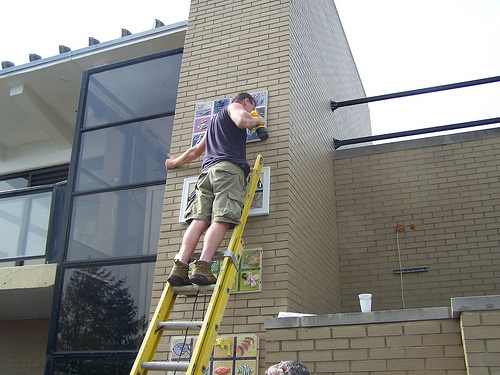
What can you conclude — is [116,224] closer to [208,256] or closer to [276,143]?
[276,143]

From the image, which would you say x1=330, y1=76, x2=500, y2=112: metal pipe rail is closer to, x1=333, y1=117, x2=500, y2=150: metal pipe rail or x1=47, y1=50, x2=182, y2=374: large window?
x1=333, y1=117, x2=500, y2=150: metal pipe rail

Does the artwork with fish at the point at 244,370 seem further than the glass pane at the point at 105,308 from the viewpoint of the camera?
No

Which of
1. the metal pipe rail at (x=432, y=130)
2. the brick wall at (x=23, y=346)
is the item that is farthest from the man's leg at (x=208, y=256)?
the brick wall at (x=23, y=346)

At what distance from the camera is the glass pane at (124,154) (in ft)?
22.7

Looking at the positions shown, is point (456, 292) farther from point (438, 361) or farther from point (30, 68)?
point (30, 68)

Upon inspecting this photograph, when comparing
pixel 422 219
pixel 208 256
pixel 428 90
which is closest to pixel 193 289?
pixel 208 256

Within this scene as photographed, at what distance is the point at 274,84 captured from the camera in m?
6.04

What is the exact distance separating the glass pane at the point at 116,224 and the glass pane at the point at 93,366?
3.91 feet

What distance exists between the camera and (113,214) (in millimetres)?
6805

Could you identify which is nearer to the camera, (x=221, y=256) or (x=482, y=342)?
(x=482, y=342)

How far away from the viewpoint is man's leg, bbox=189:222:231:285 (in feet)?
14.1

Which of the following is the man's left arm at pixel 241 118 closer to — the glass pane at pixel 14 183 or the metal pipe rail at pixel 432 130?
the metal pipe rail at pixel 432 130

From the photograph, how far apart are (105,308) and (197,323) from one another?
2.69 metres

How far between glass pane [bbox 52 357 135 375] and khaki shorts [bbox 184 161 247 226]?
6.79 feet
